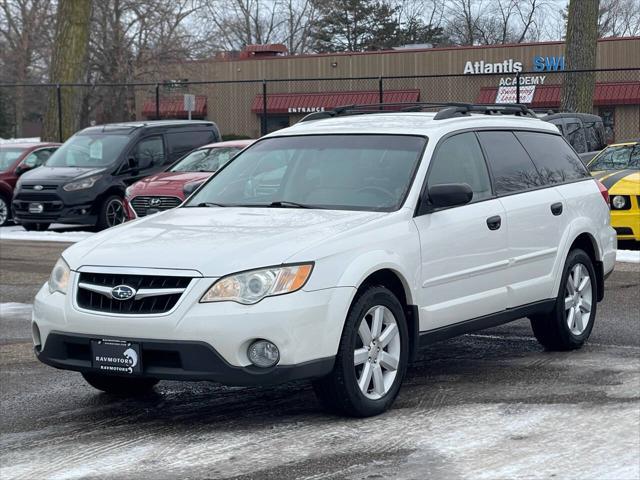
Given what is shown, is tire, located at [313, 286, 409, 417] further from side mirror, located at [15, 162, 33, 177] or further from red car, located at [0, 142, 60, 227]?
side mirror, located at [15, 162, 33, 177]

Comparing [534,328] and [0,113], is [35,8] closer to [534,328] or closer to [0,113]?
[0,113]

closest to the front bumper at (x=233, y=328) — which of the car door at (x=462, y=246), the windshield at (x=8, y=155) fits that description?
the car door at (x=462, y=246)

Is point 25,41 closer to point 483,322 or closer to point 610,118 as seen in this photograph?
point 610,118

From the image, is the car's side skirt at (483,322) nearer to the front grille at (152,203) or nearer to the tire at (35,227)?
the front grille at (152,203)

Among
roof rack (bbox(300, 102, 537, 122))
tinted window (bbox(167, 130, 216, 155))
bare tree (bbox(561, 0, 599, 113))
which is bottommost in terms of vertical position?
tinted window (bbox(167, 130, 216, 155))

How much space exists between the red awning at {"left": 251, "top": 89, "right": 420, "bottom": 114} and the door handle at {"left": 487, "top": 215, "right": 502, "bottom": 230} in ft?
123

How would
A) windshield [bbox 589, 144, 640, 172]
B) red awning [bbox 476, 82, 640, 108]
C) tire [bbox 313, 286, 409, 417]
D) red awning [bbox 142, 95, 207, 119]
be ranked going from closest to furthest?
tire [bbox 313, 286, 409, 417] → windshield [bbox 589, 144, 640, 172] → red awning [bbox 476, 82, 640, 108] → red awning [bbox 142, 95, 207, 119]

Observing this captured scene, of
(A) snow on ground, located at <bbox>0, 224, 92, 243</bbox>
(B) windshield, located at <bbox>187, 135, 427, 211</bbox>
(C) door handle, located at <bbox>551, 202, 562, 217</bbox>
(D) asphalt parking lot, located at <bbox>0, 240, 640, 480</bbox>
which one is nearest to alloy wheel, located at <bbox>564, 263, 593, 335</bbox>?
(D) asphalt parking lot, located at <bbox>0, 240, 640, 480</bbox>

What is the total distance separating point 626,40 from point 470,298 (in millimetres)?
34619

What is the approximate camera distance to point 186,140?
66.2ft

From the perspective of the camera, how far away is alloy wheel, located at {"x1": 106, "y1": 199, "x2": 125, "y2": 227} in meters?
19.5

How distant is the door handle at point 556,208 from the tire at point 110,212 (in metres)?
12.3

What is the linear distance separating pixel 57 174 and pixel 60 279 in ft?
44.6

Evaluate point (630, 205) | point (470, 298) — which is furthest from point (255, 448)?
point (630, 205)
